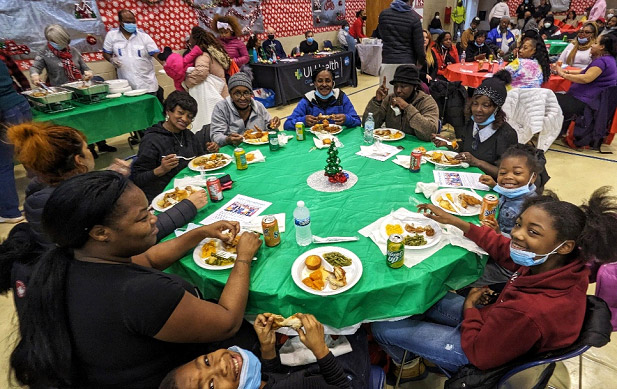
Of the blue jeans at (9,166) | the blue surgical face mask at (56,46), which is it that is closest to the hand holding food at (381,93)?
the blue jeans at (9,166)

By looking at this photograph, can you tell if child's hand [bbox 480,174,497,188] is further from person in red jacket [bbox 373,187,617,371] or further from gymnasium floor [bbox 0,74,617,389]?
gymnasium floor [bbox 0,74,617,389]

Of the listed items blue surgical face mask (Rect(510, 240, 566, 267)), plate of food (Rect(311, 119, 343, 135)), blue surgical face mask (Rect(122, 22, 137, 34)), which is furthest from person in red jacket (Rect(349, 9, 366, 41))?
blue surgical face mask (Rect(510, 240, 566, 267))

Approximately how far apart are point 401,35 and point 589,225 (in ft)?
16.5

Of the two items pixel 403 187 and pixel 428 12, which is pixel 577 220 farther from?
pixel 428 12

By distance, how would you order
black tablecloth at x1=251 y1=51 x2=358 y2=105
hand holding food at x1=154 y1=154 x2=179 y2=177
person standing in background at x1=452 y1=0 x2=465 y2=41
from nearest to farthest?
hand holding food at x1=154 y1=154 x2=179 y2=177 → black tablecloth at x1=251 y1=51 x2=358 y2=105 → person standing in background at x1=452 y1=0 x2=465 y2=41

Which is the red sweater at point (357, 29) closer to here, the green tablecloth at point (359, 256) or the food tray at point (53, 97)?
the food tray at point (53, 97)

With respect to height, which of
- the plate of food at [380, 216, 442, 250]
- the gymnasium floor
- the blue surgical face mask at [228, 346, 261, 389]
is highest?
the plate of food at [380, 216, 442, 250]

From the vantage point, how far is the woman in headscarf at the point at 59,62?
182 inches

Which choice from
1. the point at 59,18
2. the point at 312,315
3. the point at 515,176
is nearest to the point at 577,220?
the point at 515,176

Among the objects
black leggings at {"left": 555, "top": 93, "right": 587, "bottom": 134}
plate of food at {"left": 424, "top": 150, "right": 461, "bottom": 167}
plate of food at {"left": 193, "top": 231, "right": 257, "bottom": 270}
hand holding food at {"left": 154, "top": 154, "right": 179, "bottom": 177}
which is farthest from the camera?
black leggings at {"left": 555, "top": 93, "right": 587, "bottom": 134}

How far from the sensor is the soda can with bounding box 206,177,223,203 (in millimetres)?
2264

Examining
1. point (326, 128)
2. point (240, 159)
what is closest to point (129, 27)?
point (326, 128)

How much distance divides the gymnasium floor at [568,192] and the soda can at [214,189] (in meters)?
1.18

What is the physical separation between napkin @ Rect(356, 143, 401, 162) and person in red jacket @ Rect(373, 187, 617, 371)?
3.89 ft
